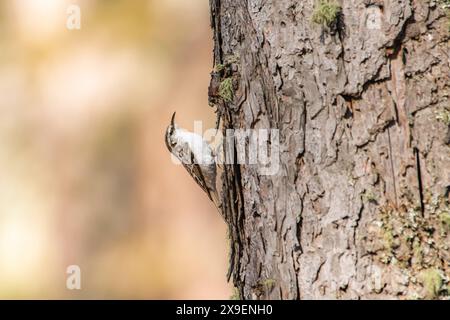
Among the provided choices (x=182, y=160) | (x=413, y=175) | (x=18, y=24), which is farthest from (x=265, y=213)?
(x=18, y=24)

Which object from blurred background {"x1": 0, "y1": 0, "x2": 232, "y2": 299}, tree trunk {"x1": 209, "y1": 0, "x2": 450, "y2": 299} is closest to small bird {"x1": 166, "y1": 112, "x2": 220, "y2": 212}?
tree trunk {"x1": 209, "y1": 0, "x2": 450, "y2": 299}

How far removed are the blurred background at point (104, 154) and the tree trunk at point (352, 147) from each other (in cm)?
414

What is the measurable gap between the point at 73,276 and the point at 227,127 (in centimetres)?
504

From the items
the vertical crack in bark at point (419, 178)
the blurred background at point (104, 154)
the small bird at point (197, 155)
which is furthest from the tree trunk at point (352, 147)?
the blurred background at point (104, 154)

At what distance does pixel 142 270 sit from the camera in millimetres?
6176

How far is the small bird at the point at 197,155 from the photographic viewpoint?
2994mm

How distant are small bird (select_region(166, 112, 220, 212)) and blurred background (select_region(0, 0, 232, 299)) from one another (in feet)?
8.40

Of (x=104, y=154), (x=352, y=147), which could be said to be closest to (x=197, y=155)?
(x=352, y=147)

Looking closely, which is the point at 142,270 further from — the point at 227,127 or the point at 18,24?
the point at 227,127

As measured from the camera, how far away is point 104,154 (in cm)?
651

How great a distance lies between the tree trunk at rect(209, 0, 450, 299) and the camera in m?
1.64

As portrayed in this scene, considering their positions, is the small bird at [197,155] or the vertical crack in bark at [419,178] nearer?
the vertical crack in bark at [419,178]

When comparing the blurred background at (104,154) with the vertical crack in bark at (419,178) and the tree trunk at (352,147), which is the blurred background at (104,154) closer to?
the tree trunk at (352,147)

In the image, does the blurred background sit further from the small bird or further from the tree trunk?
the tree trunk
